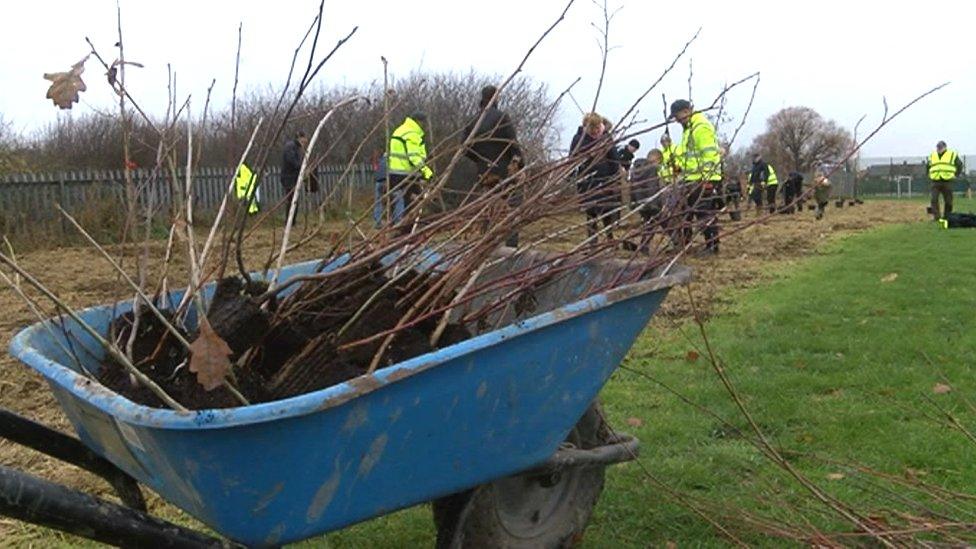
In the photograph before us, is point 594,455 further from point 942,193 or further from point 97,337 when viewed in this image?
point 942,193

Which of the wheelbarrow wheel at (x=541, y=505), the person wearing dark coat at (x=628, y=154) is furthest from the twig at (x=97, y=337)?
the person wearing dark coat at (x=628, y=154)

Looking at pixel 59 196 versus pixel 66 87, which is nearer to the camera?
pixel 66 87

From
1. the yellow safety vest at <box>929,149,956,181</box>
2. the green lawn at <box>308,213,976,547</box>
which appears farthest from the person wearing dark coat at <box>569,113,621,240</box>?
the yellow safety vest at <box>929,149,956,181</box>

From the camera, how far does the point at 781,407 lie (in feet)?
16.4

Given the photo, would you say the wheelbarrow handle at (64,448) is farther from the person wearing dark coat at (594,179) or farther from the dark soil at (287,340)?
the person wearing dark coat at (594,179)

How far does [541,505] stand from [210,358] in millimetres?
1513

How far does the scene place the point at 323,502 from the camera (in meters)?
2.31

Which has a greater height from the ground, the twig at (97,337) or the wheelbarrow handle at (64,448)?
the twig at (97,337)

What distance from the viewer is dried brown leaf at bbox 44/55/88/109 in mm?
2545

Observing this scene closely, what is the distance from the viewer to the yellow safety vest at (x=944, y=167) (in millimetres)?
19906

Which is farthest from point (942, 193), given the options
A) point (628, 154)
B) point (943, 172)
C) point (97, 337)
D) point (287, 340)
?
point (97, 337)

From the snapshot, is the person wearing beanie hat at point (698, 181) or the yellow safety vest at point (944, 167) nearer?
the person wearing beanie hat at point (698, 181)

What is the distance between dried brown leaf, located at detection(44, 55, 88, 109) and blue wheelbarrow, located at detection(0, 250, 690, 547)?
0.64 m

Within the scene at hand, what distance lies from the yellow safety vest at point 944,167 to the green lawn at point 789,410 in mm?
12170
